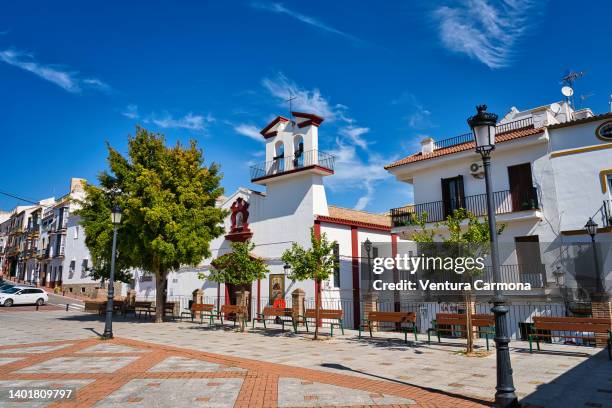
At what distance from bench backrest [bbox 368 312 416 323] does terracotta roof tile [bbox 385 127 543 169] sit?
310 inches

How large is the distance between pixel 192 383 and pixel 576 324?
999cm

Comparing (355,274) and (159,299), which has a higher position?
(355,274)

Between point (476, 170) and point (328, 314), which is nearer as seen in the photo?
point (328, 314)

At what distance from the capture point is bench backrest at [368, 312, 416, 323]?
1430cm

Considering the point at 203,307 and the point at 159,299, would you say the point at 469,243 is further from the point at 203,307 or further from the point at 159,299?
the point at 159,299

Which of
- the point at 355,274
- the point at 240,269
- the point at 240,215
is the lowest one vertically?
Answer: the point at 355,274

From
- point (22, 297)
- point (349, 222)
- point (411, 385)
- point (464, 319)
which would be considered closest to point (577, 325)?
point (464, 319)

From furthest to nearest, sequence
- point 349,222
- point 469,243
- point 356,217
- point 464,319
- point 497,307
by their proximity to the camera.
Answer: point 356,217 → point 349,222 → point 464,319 → point 469,243 → point 497,307

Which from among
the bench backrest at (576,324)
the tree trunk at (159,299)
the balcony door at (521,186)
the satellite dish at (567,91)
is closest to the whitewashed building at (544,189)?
the balcony door at (521,186)

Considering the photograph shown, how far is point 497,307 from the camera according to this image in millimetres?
6766

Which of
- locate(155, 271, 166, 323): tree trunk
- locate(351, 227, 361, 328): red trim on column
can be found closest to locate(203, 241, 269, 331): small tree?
locate(155, 271, 166, 323): tree trunk

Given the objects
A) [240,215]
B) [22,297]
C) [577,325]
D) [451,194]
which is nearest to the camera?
[577,325]

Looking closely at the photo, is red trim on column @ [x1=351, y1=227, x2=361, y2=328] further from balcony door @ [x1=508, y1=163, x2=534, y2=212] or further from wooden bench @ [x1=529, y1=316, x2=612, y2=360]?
wooden bench @ [x1=529, y1=316, x2=612, y2=360]

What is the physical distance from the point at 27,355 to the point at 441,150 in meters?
17.9
